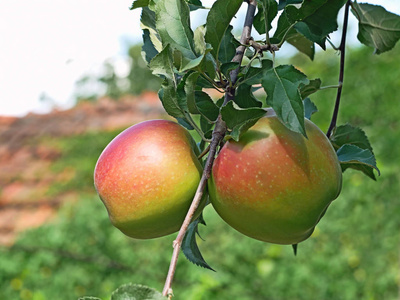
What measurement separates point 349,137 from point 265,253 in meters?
1.73

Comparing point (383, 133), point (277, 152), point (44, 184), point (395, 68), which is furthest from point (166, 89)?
point (44, 184)

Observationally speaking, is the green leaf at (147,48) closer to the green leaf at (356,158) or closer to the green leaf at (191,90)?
the green leaf at (191,90)

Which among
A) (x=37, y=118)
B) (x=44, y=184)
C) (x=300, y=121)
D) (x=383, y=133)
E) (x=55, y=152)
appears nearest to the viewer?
(x=300, y=121)

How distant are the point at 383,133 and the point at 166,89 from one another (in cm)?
246

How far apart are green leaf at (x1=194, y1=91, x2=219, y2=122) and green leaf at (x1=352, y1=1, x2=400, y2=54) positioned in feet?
0.79

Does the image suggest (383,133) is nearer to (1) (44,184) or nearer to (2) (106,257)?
(2) (106,257)

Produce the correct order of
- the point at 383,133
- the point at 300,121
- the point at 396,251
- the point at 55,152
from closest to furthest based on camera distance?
1. the point at 300,121
2. the point at 396,251
3. the point at 383,133
4. the point at 55,152

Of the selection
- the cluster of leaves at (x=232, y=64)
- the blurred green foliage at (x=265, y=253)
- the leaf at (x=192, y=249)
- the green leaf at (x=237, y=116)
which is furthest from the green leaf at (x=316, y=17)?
the blurred green foliage at (x=265, y=253)

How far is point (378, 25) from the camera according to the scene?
2.09 feet

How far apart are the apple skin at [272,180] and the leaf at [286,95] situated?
6cm

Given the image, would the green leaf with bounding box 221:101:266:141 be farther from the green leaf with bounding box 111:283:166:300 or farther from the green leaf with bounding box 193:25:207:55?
the green leaf with bounding box 111:283:166:300

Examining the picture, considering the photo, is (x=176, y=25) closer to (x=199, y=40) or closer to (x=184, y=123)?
(x=199, y=40)

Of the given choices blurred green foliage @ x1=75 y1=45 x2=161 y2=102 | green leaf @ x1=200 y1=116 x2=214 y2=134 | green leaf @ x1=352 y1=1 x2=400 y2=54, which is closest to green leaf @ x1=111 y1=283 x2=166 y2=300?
green leaf @ x1=200 y1=116 x2=214 y2=134

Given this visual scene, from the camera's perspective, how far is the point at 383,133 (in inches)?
108
